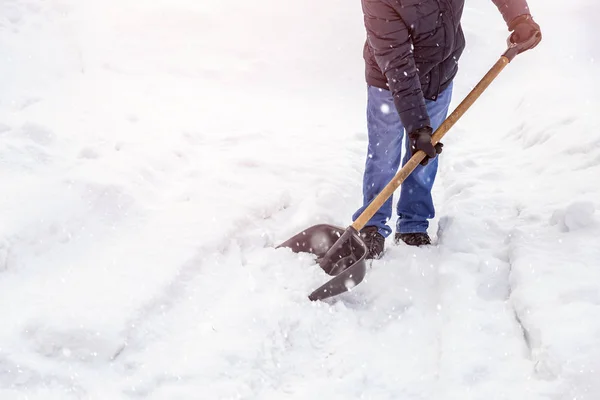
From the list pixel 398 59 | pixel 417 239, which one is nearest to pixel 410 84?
pixel 398 59

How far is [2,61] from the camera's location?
539 cm

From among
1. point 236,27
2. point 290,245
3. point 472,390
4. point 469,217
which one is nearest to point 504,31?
point 236,27

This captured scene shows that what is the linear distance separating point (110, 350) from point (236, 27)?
750cm

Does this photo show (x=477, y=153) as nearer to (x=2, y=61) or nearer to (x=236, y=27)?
(x=2, y=61)

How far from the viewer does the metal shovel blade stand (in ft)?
8.65

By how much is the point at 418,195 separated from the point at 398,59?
939 mm

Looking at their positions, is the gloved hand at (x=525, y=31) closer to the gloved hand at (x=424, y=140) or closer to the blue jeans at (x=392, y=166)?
the blue jeans at (x=392, y=166)

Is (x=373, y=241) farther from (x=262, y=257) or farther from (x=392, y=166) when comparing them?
(x=262, y=257)

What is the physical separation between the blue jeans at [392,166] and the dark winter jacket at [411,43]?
0.60ft

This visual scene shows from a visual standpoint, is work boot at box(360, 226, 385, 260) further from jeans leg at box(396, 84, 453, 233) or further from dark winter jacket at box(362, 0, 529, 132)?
dark winter jacket at box(362, 0, 529, 132)

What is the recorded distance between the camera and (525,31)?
300 cm

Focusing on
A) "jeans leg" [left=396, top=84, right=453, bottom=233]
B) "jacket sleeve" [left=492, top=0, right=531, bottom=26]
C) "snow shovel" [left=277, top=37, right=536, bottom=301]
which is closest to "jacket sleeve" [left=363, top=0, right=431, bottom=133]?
"snow shovel" [left=277, top=37, right=536, bottom=301]

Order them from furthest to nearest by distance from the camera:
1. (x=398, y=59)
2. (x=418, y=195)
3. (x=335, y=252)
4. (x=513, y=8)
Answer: (x=418, y=195), (x=513, y=8), (x=335, y=252), (x=398, y=59)

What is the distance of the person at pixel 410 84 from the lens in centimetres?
266
